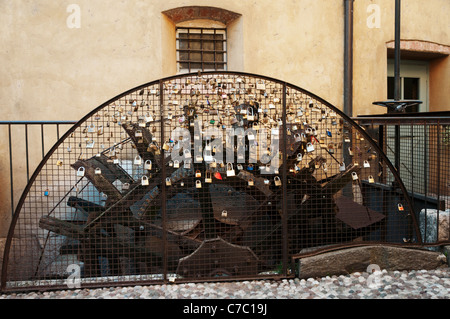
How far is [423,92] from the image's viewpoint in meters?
7.71

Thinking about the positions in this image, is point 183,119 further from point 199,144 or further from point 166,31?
point 166,31

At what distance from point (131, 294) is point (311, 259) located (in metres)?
1.67

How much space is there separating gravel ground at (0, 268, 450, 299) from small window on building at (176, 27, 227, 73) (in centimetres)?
373

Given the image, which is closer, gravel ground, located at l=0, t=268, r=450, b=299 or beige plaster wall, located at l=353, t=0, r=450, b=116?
gravel ground, located at l=0, t=268, r=450, b=299

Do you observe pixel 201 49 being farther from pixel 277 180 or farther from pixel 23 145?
pixel 277 180

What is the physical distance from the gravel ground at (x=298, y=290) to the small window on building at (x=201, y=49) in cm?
373

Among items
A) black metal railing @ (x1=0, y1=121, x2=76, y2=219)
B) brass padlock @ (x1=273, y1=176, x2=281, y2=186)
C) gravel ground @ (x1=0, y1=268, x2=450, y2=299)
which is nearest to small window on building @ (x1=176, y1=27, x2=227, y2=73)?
black metal railing @ (x1=0, y1=121, x2=76, y2=219)

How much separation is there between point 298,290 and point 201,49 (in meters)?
4.10

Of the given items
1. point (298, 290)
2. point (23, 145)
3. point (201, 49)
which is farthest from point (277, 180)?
point (23, 145)

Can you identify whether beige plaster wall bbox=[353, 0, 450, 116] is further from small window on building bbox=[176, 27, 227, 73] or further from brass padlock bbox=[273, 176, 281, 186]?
brass padlock bbox=[273, 176, 281, 186]

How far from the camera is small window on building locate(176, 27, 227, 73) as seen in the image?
6172mm

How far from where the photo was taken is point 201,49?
6156 millimetres

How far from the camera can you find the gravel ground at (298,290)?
3.31 meters

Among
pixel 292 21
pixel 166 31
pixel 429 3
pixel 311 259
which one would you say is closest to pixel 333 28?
pixel 292 21
